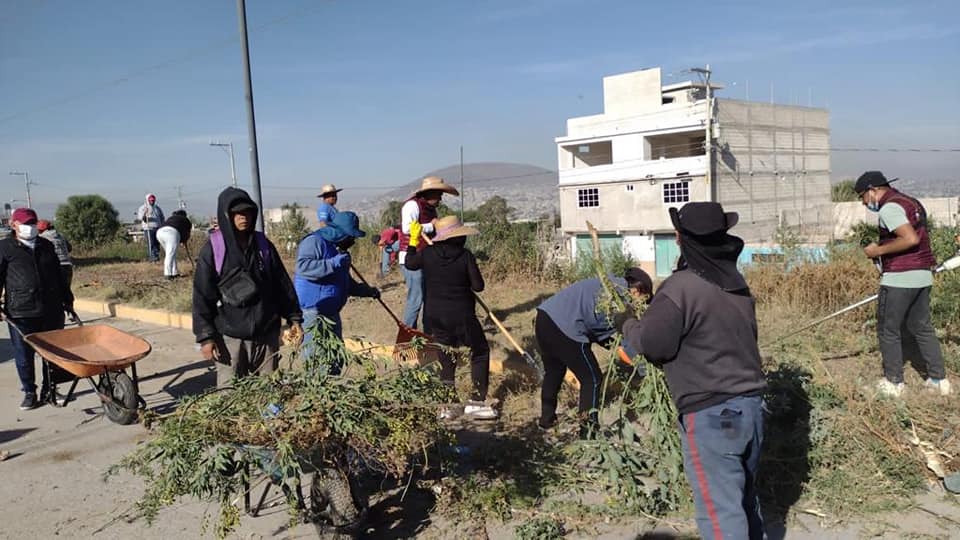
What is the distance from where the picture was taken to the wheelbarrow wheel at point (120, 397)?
19.3ft

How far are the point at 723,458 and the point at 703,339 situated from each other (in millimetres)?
488

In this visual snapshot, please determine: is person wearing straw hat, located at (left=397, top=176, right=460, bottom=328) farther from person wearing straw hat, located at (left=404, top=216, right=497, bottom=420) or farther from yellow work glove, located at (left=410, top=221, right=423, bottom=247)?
person wearing straw hat, located at (left=404, top=216, right=497, bottom=420)

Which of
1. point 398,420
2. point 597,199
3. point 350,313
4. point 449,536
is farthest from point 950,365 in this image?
point 597,199

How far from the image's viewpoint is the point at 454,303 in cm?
541

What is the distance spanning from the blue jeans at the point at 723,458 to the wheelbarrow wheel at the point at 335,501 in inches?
63.6

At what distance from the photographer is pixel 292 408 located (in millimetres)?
3338

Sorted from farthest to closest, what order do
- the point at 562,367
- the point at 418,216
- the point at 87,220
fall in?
the point at 87,220
the point at 418,216
the point at 562,367

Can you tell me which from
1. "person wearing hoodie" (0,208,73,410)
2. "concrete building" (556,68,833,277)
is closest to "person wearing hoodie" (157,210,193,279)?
"person wearing hoodie" (0,208,73,410)

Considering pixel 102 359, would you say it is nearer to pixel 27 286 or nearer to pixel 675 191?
pixel 27 286

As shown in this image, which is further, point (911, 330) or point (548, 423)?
point (911, 330)

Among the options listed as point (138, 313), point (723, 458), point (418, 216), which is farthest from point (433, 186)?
point (138, 313)

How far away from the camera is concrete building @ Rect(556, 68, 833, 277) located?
52812 mm

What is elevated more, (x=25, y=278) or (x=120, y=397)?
(x=25, y=278)

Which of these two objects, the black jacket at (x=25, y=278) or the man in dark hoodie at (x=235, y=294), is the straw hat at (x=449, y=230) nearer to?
the man in dark hoodie at (x=235, y=294)
